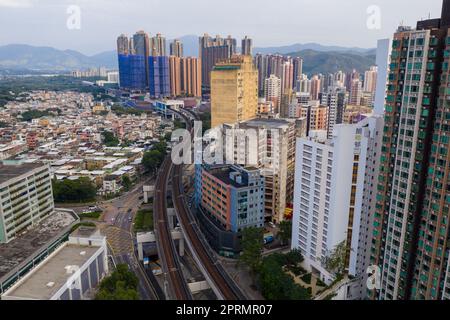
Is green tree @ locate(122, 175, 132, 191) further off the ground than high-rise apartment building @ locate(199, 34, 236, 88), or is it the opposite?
high-rise apartment building @ locate(199, 34, 236, 88)

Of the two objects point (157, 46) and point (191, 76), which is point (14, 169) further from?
point (157, 46)

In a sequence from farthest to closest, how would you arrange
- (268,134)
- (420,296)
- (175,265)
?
(268,134), (175,265), (420,296)

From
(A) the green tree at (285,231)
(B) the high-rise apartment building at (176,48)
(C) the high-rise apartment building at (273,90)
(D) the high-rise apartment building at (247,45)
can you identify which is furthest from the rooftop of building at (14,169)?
(B) the high-rise apartment building at (176,48)

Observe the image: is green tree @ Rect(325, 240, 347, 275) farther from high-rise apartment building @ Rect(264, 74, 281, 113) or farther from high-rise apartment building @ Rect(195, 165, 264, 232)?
high-rise apartment building @ Rect(264, 74, 281, 113)

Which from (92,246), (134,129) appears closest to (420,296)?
(92,246)

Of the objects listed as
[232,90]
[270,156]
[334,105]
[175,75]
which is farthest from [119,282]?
[175,75]

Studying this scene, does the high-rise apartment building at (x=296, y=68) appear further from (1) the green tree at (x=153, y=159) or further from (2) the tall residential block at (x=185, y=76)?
(1) the green tree at (x=153, y=159)

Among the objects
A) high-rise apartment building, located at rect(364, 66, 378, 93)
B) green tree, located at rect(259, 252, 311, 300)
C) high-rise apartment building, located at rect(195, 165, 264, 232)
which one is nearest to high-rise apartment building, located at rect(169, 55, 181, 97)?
high-rise apartment building, located at rect(364, 66, 378, 93)
